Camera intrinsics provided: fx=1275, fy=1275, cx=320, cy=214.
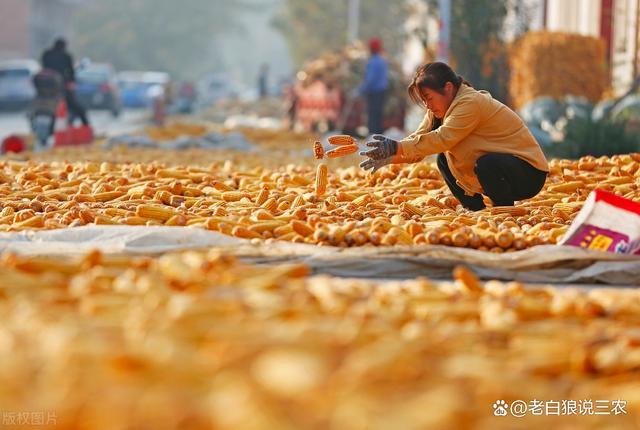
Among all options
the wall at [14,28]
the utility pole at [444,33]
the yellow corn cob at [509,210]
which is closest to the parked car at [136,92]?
the wall at [14,28]

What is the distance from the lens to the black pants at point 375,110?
22.4 m

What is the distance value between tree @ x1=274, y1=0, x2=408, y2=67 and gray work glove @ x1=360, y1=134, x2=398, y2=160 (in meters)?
36.5

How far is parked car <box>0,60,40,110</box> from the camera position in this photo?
40.8 meters

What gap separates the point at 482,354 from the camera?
438cm

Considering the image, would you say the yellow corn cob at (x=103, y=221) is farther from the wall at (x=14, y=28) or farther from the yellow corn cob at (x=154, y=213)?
the wall at (x=14, y=28)

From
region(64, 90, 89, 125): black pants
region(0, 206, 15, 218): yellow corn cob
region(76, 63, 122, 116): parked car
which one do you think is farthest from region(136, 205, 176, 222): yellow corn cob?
region(76, 63, 122, 116): parked car

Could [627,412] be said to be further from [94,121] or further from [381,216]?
[94,121]

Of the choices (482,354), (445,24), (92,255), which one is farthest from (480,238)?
(445,24)

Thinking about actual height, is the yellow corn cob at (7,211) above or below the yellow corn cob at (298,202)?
above

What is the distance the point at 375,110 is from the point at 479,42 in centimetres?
217

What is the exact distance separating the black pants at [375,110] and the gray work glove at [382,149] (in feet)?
46.9

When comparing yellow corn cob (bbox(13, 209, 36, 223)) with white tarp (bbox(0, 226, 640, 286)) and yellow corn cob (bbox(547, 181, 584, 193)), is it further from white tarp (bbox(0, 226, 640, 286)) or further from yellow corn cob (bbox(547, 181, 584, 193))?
yellow corn cob (bbox(547, 181, 584, 193))

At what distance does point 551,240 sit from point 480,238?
1.37 feet

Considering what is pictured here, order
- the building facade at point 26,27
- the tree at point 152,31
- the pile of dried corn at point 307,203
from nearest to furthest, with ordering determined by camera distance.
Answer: the pile of dried corn at point 307,203 → the building facade at point 26,27 → the tree at point 152,31
